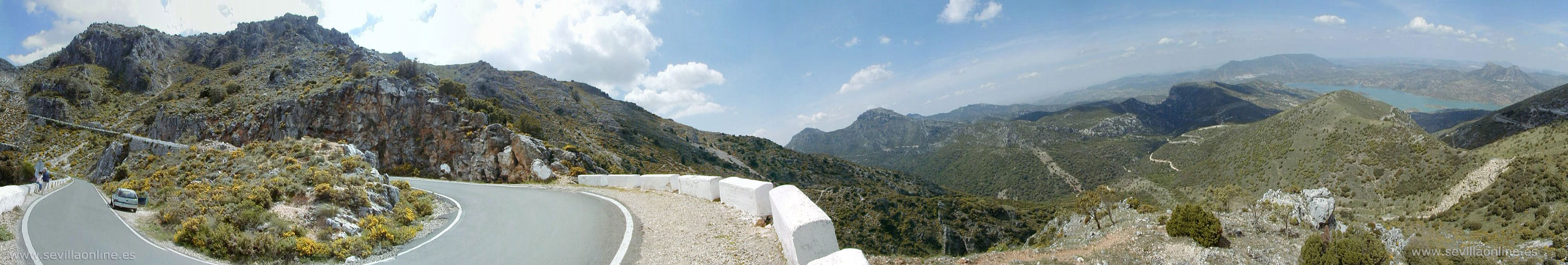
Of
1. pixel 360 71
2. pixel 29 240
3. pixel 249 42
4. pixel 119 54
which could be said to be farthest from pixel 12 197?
pixel 249 42

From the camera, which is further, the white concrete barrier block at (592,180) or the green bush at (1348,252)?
the white concrete barrier block at (592,180)

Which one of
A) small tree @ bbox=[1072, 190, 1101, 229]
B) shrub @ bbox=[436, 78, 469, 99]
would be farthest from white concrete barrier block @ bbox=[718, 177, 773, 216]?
shrub @ bbox=[436, 78, 469, 99]

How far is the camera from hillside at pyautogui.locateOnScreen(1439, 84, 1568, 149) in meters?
47.0

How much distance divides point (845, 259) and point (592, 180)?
1835 centimetres

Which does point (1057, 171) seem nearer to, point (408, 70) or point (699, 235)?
point (408, 70)

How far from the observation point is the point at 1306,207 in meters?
23.5

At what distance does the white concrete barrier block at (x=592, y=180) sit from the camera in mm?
19172

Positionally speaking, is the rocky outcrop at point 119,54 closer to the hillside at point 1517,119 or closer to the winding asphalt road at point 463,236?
the winding asphalt road at point 463,236

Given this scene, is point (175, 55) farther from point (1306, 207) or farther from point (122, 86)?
point (1306, 207)

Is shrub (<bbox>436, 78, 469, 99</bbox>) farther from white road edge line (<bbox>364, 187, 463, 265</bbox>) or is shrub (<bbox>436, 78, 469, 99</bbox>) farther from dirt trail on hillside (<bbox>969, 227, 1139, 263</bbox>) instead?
dirt trail on hillside (<bbox>969, 227, 1139, 263</bbox>)

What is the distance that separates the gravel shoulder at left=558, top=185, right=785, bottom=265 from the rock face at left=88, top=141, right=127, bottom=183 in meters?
25.2

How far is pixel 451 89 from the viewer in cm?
4366

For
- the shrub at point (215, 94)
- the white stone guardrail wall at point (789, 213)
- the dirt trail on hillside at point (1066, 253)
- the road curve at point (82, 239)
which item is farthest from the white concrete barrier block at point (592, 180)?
the shrub at point (215, 94)

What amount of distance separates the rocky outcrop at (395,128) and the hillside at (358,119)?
9 cm
